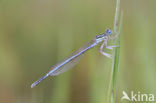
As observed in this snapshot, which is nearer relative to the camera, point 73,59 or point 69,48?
point 69,48

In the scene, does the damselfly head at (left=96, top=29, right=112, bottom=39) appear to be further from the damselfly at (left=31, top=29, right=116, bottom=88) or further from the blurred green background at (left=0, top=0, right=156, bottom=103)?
the blurred green background at (left=0, top=0, right=156, bottom=103)

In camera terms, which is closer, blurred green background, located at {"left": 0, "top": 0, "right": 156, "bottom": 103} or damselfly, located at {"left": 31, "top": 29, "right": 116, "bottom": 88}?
blurred green background, located at {"left": 0, "top": 0, "right": 156, "bottom": 103}

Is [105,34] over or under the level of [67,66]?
Answer: over

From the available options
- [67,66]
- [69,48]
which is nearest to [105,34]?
[69,48]

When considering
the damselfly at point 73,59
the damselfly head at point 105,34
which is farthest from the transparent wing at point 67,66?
the damselfly head at point 105,34

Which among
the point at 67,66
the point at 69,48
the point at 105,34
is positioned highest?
the point at 105,34

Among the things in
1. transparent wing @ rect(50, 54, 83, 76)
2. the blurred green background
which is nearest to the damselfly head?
the blurred green background

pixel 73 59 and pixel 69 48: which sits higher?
pixel 69 48

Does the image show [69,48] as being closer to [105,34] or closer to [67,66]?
[67,66]

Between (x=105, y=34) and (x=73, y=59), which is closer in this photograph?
(x=105, y=34)

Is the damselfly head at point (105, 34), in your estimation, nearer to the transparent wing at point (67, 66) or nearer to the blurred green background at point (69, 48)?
the blurred green background at point (69, 48)
